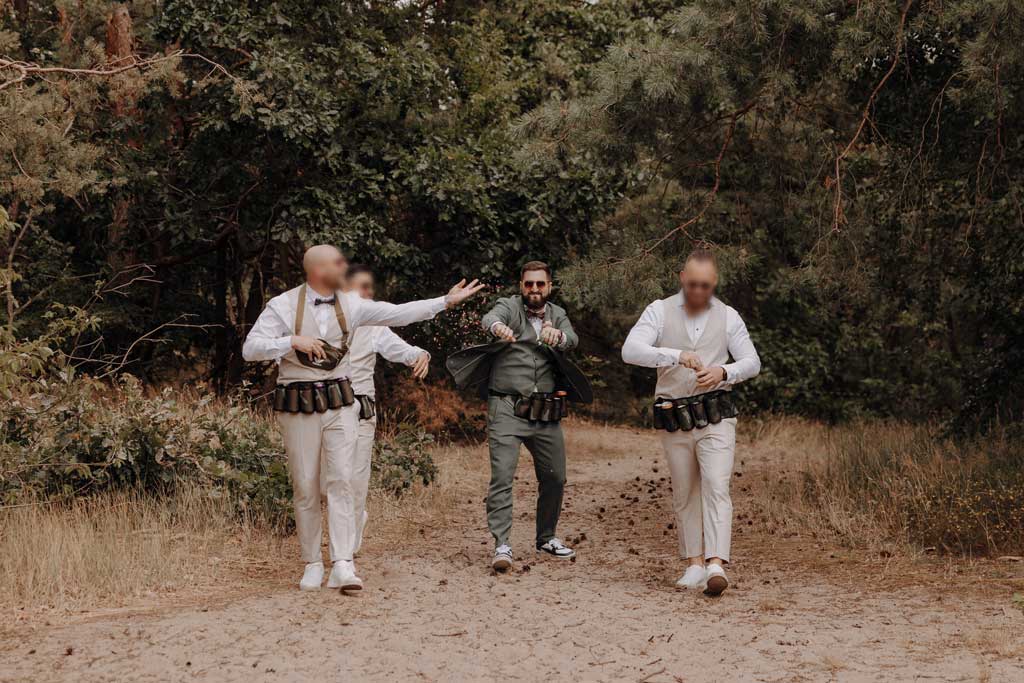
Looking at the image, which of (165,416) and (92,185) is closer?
(165,416)

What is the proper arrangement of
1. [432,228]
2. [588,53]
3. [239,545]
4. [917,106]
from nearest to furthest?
[239,545] < [917,106] < [432,228] < [588,53]

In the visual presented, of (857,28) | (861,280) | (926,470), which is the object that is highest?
(857,28)

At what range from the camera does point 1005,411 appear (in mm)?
11680

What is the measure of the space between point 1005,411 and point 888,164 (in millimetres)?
3229

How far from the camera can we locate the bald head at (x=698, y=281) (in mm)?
6812

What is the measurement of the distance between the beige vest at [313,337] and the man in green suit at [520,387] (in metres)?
1.13

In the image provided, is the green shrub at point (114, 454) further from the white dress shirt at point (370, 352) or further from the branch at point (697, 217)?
the branch at point (697, 217)

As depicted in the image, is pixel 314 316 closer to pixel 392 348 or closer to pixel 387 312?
pixel 387 312

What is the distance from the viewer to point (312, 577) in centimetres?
671

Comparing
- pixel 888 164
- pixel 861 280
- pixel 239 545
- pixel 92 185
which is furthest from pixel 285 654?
pixel 92 185

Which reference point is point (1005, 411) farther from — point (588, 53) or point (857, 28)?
point (588, 53)

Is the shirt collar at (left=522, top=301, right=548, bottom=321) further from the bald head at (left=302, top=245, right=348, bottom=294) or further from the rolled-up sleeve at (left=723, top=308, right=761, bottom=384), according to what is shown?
the bald head at (left=302, top=245, right=348, bottom=294)

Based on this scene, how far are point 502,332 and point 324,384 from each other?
1259 millimetres

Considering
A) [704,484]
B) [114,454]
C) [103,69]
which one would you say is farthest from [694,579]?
[103,69]
